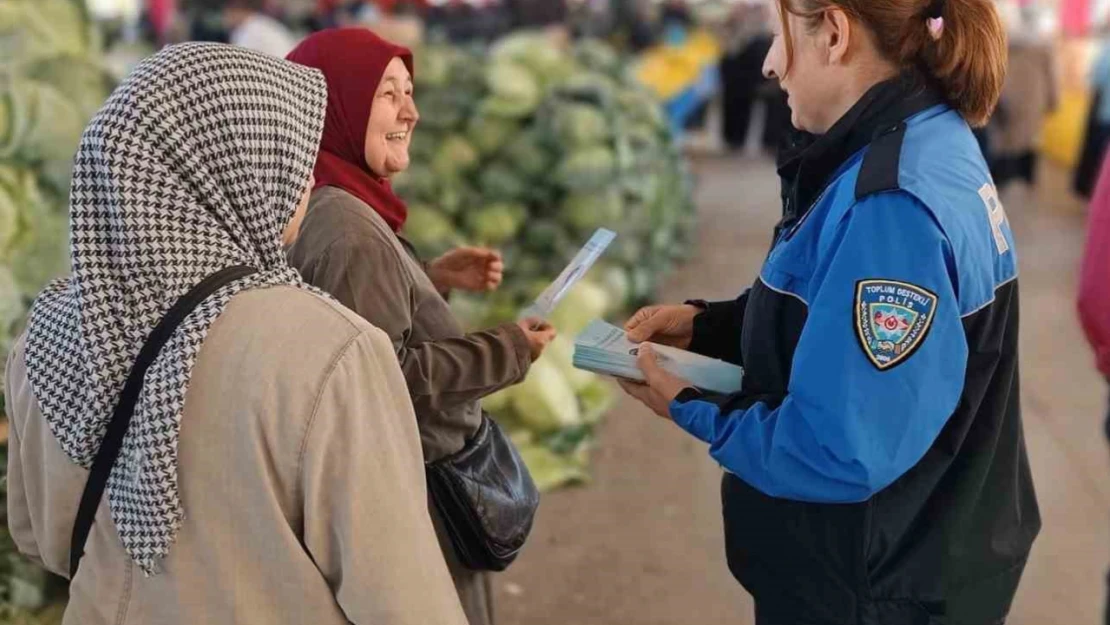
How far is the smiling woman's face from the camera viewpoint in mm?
2145

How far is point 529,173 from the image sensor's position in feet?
20.0

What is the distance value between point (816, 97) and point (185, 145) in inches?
35.8

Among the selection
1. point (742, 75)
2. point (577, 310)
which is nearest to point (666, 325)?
point (577, 310)

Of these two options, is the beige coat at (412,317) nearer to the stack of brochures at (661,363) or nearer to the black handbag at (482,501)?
the black handbag at (482,501)

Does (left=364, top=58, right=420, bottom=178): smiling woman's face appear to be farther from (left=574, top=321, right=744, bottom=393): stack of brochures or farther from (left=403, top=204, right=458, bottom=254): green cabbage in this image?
(left=403, top=204, right=458, bottom=254): green cabbage

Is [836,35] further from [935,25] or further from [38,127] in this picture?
[38,127]

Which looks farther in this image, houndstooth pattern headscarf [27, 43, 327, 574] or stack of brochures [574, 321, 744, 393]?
stack of brochures [574, 321, 744, 393]

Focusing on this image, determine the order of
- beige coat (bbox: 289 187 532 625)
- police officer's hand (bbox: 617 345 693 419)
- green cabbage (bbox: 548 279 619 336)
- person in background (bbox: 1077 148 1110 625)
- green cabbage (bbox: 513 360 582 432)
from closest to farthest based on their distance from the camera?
police officer's hand (bbox: 617 345 693 419) < beige coat (bbox: 289 187 532 625) < person in background (bbox: 1077 148 1110 625) < green cabbage (bbox: 513 360 582 432) < green cabbage (bbox: 548 279 619 336)

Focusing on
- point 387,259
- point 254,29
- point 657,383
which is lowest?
point 254,29

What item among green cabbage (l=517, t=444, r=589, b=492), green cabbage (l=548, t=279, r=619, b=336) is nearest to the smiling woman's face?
green cabbage (l=517, t=444, r=589, b=492)

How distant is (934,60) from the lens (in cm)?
168

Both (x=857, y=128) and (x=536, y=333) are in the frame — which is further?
(x=536, y=333)

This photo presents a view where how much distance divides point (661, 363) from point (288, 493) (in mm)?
688

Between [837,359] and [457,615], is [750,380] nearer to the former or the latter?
[837,359]
